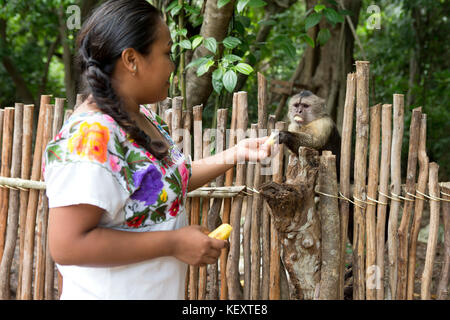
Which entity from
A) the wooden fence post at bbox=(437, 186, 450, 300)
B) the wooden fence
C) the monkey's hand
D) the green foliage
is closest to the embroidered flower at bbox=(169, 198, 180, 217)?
the wooden fence

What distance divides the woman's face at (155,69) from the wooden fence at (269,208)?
122cm

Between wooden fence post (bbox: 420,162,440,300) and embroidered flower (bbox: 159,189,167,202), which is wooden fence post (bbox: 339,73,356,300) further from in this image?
embroidered flower (bbox: 159,189,167,202)

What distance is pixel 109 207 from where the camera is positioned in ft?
3.96

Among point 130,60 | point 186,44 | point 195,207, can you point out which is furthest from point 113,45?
point 186,44

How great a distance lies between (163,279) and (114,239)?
0.26 meters

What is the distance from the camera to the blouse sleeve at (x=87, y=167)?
1.16 metres

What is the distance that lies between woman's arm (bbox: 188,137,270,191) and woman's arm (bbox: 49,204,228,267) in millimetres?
499

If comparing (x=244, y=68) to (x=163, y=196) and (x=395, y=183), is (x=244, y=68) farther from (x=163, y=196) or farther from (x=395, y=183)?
(x=163, y=196)

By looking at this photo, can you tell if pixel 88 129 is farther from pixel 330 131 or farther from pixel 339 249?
pixel 330 131

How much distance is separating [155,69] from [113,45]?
0.47 feet

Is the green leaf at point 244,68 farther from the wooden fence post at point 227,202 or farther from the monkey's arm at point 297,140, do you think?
the monkey's arm at point 297,140

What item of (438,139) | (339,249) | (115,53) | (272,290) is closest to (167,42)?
(115,53)

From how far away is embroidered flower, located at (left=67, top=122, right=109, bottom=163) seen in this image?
47.0 inches

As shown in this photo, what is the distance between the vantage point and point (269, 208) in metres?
2.63
